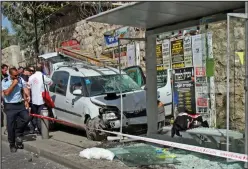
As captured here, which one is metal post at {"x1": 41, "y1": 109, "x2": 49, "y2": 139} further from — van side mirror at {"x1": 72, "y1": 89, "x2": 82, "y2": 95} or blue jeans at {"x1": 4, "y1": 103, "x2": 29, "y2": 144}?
van side mirror at {"x1": 72, "y1": 89, "x2": 82, "y2": 95}

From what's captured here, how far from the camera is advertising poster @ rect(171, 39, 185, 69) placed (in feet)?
33.0

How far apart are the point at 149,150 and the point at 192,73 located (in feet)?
9.98

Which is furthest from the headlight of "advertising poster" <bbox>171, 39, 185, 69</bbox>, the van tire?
"advertising poster" <bbox>171, 39, 185, 69</bbox>

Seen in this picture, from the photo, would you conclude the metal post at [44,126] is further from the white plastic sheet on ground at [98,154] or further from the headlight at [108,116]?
the white plastic sheet on ground at [98,154]

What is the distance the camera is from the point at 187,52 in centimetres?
992

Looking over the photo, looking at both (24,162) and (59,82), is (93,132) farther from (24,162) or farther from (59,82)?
(59,82)

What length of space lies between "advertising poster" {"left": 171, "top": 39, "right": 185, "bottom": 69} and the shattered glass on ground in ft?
10.4

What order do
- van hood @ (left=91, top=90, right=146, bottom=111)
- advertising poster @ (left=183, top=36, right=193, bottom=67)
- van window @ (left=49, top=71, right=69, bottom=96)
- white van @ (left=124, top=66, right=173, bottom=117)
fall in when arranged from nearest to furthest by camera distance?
van hood @ (left=91, top=90, right=146, bottom=111)
white van @ (left=124, top=66, right=173, bottom=117)
advertising poster @ (left=183, top=36, right=193, bottom=67)
van window @ (left=49, top=71, right=69, bottom=96)

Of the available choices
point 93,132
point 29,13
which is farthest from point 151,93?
point 29,13

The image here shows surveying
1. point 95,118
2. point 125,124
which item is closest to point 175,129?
point 125,124

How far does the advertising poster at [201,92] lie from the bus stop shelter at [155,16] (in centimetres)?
119

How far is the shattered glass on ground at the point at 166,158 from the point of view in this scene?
592 centimetres

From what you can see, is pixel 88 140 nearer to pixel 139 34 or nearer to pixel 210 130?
pixel 210 130

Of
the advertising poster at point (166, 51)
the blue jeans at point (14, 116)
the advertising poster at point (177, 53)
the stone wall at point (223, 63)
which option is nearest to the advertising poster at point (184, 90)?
the advertising poster at point (177, 53)
